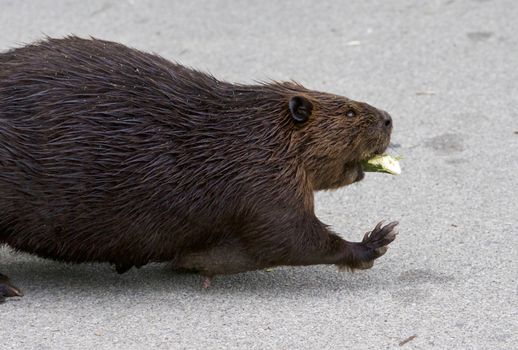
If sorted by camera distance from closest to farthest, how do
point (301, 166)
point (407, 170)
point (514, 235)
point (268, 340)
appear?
point (268, 340) → point (301, 166) → point (514, 235) → point (407, 170)

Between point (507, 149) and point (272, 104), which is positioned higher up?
point (272, 104)

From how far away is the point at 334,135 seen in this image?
5004 millimetres

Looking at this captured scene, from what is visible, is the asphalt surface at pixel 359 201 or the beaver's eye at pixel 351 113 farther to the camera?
the beaver's eye at pixel 351 113

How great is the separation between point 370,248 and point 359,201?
0.97 meters

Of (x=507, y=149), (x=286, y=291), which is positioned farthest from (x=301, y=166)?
(x=507, y=149)

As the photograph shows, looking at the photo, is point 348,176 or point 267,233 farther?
point 348,176

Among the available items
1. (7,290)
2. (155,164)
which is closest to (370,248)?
(155,164)

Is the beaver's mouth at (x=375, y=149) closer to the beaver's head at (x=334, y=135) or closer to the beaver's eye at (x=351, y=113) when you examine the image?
the beaver's head at (x=334, y=135)

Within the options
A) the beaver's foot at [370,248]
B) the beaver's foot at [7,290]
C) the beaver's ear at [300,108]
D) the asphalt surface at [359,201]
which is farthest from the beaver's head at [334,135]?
the beaver's foot at [7,290]

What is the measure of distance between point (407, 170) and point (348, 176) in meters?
1.17

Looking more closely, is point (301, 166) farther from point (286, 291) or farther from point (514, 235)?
point (514, 235)

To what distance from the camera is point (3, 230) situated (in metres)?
4.73

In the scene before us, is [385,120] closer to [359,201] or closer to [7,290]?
[359,201]

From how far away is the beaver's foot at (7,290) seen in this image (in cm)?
488
